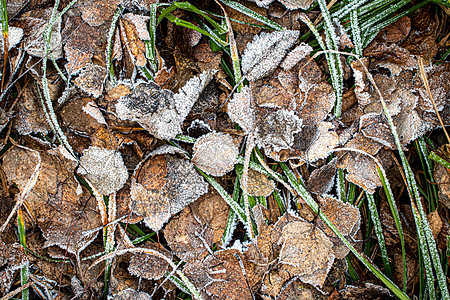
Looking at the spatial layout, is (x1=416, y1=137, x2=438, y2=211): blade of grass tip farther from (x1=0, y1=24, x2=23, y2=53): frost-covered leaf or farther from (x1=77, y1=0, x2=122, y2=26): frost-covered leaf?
(x1=0, y1=24, x2=23, y2=53): frost-covered leaf

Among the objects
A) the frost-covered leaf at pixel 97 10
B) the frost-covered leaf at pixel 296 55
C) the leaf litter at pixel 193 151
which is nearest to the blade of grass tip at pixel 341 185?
the leaf litter at pixel 193 151

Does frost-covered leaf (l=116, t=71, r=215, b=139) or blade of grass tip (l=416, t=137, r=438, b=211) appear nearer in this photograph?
frost-covered leaf (l=116, t=71, r=215, b=139)

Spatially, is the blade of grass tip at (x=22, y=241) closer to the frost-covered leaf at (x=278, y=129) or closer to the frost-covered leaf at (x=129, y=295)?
the frost-covered leaf at (x=129, y=295)

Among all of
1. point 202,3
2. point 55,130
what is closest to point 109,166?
point 55,130

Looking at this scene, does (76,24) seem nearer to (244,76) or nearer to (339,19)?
(244,76)

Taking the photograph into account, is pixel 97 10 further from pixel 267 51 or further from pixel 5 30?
pixel 267 51

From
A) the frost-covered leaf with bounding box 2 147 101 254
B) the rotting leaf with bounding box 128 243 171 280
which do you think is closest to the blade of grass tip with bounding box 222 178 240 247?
the rotting leaf with bounding box 128 243 171 280
